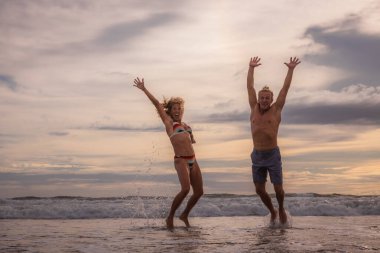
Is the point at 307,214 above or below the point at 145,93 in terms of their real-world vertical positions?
below

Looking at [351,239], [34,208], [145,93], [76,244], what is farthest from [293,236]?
[34,208]

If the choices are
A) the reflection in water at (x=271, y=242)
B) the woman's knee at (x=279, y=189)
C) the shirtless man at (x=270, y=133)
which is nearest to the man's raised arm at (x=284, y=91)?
the shirtless man at (x=270, y=133)

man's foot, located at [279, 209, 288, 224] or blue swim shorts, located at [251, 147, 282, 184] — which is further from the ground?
blue swim shorts, located at [251, 147, 282, 184]

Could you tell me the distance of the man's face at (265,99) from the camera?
349 inches

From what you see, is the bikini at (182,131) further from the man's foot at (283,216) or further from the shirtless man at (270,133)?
the man's foot at (283,216)

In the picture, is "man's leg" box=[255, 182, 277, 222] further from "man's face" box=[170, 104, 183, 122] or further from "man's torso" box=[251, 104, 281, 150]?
"man's face" box=[170, 104, 183, 122]

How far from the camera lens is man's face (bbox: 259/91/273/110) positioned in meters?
8.87

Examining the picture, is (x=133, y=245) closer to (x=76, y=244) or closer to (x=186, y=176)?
(x=76, y=244)

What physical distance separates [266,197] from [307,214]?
308 inches

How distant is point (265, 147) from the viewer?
896 centimetres

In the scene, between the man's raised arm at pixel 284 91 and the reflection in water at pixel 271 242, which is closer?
the reflection in water at pixel 271 242

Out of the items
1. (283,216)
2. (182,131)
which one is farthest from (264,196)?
(182,131)

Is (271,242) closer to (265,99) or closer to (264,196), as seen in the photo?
(264,196)

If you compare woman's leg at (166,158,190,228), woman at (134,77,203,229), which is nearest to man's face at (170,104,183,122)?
woman at (134,77,203,229)
